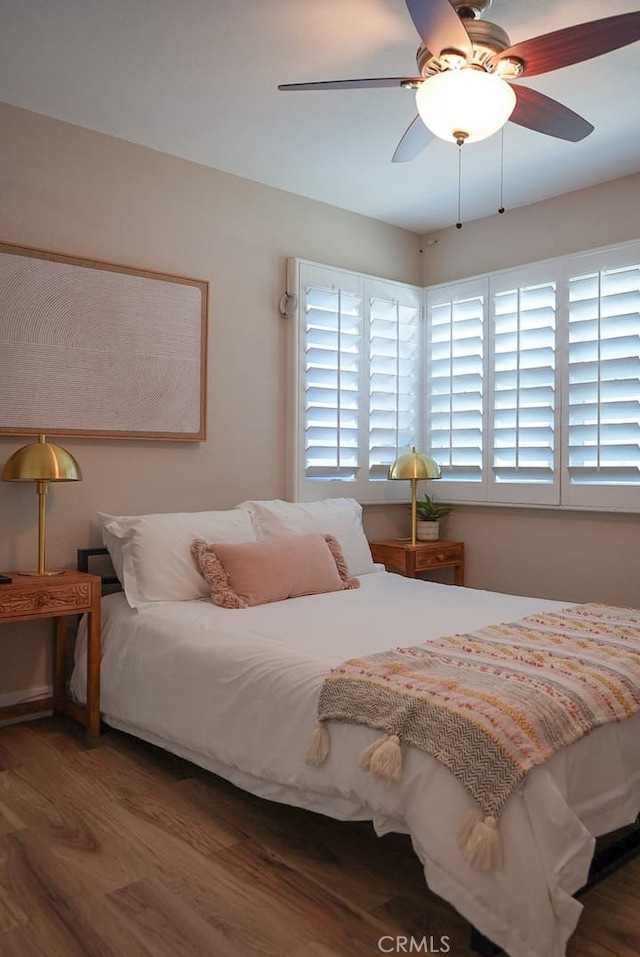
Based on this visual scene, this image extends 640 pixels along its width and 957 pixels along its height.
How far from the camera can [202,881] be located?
2.04 meters

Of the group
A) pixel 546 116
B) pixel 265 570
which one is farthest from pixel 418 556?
pixel 546 116

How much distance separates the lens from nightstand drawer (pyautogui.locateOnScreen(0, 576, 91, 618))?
9.25ft

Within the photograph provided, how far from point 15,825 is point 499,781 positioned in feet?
5.10

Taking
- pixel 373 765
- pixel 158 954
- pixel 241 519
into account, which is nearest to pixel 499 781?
pixel 373 765

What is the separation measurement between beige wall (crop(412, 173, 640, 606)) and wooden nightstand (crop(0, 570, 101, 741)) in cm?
231

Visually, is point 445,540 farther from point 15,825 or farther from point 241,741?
point 15,825

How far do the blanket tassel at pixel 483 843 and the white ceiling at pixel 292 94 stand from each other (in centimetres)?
242

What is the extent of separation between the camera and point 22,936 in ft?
5.93

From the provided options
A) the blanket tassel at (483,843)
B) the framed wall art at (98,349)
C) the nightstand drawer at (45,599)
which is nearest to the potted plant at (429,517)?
the framed wall art at (98,349)

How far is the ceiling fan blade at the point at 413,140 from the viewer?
265 cm

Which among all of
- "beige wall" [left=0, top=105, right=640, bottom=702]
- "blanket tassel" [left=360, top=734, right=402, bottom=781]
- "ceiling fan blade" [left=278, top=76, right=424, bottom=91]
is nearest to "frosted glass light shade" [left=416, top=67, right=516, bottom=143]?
"ceiling fan blade" [left=278, top=76, right=424, bottom=91]

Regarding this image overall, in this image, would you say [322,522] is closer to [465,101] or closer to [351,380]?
[351,380]

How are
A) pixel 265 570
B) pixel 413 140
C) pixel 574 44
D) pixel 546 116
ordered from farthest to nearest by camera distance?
pixel 265 570, pixel 413 140, pixel 546 116, pixel 574 44

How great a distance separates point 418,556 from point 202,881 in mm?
2493
